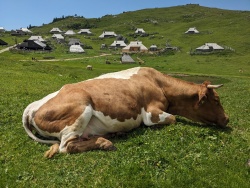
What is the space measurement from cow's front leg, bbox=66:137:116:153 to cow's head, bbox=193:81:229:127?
4.51 metres

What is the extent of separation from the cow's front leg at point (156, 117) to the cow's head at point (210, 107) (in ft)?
4.62

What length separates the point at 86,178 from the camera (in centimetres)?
827

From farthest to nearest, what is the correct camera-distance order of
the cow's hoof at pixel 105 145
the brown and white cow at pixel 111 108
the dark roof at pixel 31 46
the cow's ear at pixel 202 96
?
the dark roof at pixel 31 46, the cow's ear at pixel 202 96, the brown and white cow at pixel 111 108, the cow's hoof at pixel 105 145

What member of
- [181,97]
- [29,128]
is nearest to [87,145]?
A: [29,128]

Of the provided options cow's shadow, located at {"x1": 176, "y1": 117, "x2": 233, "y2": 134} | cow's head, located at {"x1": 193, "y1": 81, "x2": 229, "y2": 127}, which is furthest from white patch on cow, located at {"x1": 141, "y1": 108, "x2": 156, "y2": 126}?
cow's head, located at {"x1": 193, "y1": 81, "x2": 229, "y2": 127}

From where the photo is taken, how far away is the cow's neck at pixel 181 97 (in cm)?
1341

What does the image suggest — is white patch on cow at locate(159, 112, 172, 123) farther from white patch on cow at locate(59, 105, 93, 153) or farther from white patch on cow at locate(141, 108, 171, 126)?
white patch on cow at locate(59, 105, 93, 153)

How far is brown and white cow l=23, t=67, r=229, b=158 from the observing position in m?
10.6

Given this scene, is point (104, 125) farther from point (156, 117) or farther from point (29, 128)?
point (29, 128)

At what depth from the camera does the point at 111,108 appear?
38.3ft

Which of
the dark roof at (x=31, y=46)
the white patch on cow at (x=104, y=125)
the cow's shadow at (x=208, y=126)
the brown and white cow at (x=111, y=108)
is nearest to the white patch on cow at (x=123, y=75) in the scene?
the brown and white cow at (x=111, y=108)

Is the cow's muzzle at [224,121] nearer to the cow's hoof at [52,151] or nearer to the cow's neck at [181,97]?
the cow's neck at [181,97]

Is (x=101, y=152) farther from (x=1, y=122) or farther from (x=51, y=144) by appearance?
(x=1, y=122)

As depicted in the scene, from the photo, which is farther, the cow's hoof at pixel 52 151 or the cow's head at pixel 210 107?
the cow's head at pixel 210 107
